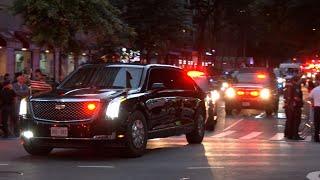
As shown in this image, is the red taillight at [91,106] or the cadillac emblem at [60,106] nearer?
the red taillight at [91,106]

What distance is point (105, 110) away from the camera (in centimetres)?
1226

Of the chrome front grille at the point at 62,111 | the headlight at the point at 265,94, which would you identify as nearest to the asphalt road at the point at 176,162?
the chrome front grille at the point at 62,111

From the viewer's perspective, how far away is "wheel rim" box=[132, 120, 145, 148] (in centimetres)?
1275

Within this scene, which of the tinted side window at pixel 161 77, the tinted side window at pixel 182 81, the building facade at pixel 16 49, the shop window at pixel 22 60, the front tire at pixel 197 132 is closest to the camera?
the tinted side window at pixel 161 77

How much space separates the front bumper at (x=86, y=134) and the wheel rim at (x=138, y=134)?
0.36 metres

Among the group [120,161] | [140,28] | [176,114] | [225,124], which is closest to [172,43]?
[140,28]

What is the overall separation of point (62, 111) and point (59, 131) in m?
0.36

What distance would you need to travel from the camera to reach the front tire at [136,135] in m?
12.5

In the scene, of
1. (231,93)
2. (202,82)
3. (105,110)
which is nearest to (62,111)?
(105,110)

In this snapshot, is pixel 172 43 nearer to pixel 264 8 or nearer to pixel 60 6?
pixel 264 8

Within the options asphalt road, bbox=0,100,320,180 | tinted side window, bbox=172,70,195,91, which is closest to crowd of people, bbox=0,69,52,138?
asphalt road, bbox=0,100,320,180

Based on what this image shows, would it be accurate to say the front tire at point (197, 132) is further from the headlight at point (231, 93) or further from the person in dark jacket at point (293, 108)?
the headlight at point (231, 93)

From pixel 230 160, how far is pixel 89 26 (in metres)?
12.5

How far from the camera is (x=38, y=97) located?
503 inches
